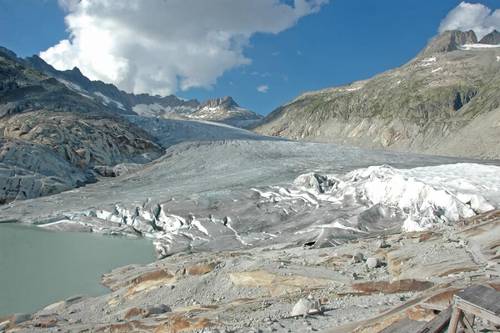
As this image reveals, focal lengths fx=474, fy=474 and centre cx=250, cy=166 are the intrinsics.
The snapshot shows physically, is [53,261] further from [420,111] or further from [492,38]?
[492,38]

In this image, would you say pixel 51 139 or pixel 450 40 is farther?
pixel 450 40

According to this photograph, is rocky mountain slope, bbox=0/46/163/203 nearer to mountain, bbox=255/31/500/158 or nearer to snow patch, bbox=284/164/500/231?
snow patch, bbox=284/164/500/231

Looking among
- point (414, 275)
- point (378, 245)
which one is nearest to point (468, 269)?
point (414, 275)

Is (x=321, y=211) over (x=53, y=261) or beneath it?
over

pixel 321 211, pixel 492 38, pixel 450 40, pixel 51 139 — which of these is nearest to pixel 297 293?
pixel 321 211

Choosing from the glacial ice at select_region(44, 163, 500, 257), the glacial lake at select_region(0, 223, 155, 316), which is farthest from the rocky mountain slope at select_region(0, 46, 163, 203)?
the glacial ice at select_region(44, 163, 500, 257)

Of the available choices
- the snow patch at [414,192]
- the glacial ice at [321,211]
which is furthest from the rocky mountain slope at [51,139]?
the snow patch at [414,192]

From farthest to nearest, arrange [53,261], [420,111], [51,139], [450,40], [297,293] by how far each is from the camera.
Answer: [450,40] → [420,111] → [51,139] → [53,261] → [297,293]
